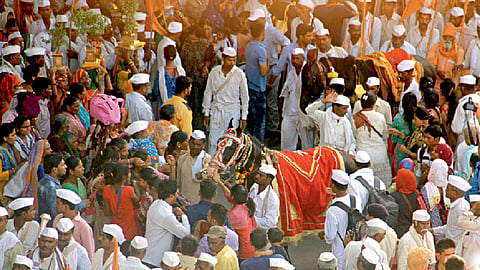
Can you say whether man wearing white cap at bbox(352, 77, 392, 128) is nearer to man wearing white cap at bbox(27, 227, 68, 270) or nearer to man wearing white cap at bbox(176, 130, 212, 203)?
man wearing white cap at bbox(176, 130, 212, 203)

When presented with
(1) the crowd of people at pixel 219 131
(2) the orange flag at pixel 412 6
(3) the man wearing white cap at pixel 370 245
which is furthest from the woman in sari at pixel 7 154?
(2) the orange flag at pixel 412 6

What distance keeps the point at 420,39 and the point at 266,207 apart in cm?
590

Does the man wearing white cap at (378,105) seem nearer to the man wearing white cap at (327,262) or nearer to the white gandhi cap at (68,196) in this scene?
the man wearing white cap at (327,262)

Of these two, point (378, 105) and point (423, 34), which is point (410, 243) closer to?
point (378, 105)

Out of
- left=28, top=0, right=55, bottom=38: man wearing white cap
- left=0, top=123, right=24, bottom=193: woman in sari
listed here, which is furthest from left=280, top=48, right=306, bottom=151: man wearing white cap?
left=28, top=0, right=55, bottom=38: man wearing white cap

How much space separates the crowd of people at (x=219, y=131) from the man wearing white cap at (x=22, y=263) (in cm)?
2

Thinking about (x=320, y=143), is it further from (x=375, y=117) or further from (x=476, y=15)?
(x=476, y=15)

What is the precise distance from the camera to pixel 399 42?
12.7 m

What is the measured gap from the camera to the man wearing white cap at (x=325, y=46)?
39.2ft

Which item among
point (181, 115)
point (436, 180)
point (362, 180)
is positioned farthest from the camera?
point (181, 115)

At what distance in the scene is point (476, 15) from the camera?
561 inches

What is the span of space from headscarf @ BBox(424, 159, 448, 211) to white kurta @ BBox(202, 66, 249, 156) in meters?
2.75

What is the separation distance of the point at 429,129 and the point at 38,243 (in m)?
4.01

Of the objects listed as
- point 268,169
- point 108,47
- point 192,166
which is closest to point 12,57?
point 108,47
